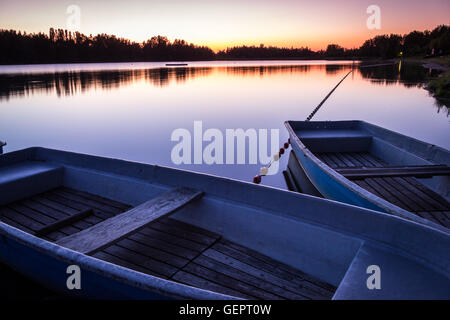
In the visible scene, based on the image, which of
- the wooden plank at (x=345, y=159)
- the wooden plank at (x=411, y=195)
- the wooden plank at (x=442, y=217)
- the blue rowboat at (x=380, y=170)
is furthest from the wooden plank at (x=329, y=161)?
the wooden plank at (x=442, y=217)

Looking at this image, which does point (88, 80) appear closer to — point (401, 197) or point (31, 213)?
point (31, 213)

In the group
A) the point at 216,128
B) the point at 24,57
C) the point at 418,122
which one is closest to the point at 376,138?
the point at 216,128

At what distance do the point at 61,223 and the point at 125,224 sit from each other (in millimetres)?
1412

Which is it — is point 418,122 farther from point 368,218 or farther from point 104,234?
point 104,234

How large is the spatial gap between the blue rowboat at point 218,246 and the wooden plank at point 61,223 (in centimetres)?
1

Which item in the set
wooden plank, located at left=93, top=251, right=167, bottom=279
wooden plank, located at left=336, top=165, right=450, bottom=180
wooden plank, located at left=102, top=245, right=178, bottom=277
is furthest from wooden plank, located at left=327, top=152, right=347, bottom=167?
wooden plank, located at left=93, top=251, right=167, bottom=279

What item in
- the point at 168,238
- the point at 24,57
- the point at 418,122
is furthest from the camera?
the point at 24,57

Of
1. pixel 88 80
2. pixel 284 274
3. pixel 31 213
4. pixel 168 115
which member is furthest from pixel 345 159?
pixel 88 80

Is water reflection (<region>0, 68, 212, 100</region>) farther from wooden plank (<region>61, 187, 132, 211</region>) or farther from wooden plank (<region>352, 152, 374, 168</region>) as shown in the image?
wooden plank (<region>352, 152, 374, 168</region>)

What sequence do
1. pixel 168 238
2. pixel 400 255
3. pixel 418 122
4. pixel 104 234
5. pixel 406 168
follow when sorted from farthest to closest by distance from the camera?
pixel 418 122 < pixel 406 168 < pixel 168 238 < pixel 104 234 < pixel 400 255

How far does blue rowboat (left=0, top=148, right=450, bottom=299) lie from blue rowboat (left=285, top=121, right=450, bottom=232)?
768 mm

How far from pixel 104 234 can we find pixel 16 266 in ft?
3.91

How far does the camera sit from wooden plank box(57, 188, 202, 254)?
2.83 m

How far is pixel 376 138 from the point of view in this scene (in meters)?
7.61
